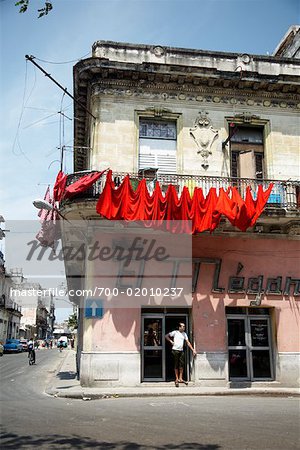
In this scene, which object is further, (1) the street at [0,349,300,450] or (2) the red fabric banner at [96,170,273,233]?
(2) the red fabric banner at [96,170,273,233]

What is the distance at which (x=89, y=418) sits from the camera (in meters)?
7.45

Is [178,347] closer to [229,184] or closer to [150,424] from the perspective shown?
[150,424]

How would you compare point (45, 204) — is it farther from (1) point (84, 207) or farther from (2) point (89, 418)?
(2) point (89, 418)

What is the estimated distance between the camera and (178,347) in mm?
12125

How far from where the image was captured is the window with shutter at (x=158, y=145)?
48.9 feet

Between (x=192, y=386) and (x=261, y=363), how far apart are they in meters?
2.55

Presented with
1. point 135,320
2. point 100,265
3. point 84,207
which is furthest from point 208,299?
point 84,207

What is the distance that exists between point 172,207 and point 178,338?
3723 millimetres

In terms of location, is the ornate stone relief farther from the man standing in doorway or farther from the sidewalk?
the sidewalk

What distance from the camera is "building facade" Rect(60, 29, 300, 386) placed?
41.4 ft

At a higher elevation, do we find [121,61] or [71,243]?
[121,61]

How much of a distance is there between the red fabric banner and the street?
4.74m

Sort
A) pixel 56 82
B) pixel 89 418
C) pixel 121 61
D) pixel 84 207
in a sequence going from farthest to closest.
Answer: pixel 121 61, pixel 56 82, pixel 84 207, pixel 89 418

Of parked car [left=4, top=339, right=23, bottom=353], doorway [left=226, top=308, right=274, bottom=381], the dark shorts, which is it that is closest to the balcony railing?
doorway [left=226, top=308, right=274, bottom=381]
